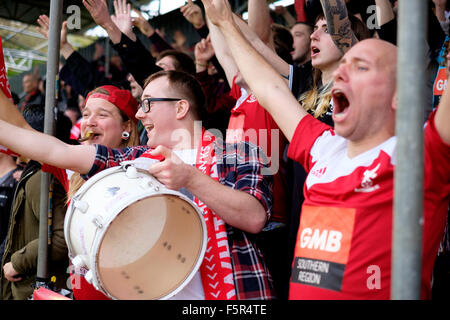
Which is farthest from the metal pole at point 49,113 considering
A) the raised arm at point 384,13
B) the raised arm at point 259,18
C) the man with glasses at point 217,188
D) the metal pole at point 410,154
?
the metal pole at point 410,154

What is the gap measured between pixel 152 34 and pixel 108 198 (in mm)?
3098

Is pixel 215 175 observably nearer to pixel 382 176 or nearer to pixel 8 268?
pixel 382 176

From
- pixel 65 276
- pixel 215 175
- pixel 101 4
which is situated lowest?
pixel 65 276

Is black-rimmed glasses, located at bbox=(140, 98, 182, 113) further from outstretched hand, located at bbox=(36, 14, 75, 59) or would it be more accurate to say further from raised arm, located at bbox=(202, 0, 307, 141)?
outstretched hand, located at bbox=(36, 14, 75, 59)

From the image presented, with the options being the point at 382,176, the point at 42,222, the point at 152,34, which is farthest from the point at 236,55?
the point at 152,34

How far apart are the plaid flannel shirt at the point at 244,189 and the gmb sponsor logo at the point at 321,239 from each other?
386mm

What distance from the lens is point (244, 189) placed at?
87.3 inches

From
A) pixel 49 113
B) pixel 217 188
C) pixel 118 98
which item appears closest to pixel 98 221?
pixel 217 188

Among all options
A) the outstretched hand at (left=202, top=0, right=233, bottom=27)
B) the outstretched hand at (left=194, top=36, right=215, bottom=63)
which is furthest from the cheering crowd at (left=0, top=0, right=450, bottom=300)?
the outstretched hand at (left=194, top=36, right=215, bottom=63)

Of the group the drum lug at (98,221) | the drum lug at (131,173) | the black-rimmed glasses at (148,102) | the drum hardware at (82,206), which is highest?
the black-rimmed glasses at (148,102)

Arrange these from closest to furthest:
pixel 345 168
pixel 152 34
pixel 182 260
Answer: pixel 345 168 → pixel 182 260 → pixel 152 34

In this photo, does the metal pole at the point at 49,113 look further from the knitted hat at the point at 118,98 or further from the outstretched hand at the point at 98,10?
the outstretched hand at the point at 98,10

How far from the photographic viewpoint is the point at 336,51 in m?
2.78

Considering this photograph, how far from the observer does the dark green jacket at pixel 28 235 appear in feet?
9.98
